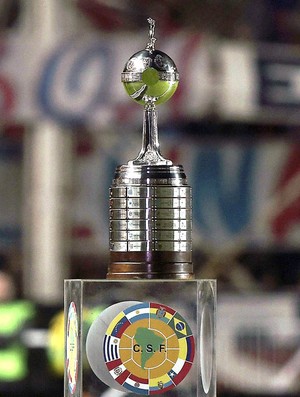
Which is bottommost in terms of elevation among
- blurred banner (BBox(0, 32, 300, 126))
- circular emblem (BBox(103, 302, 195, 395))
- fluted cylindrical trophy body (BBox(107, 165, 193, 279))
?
circular emblem (BBox(103, 302, 195, 395))

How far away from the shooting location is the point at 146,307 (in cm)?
241

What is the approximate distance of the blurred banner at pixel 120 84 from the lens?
16.2 ft

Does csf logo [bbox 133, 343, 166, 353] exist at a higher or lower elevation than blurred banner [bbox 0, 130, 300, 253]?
lower

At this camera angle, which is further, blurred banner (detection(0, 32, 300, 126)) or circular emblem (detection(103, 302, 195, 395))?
blurred banner (detection(0, 32, 300, 126))

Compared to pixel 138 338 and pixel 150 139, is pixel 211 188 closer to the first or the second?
pixel 150 139

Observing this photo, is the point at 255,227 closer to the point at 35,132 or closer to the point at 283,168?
the point at 283,168

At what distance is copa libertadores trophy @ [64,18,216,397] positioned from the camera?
2406 millimetres

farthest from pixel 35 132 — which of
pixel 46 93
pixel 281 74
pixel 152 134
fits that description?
pixel 152 134

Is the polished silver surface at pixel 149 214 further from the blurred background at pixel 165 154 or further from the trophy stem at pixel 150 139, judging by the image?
the blurred background at pixel 165 154

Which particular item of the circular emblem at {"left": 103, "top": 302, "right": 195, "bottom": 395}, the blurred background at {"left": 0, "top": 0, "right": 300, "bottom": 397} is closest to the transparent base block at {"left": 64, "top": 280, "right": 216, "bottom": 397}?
the circular emblem at {"left": 103, "top": 302, "right": 195, "bottom": 395}

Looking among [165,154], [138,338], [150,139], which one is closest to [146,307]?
[138,338]

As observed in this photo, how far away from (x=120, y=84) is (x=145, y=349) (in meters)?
2.66

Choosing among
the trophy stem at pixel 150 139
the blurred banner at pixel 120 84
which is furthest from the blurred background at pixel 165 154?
the trophy stem at pixel 150 139

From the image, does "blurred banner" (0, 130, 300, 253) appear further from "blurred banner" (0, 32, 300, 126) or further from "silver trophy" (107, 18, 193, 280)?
"silver trophy" (107, 18, 193, 280)
